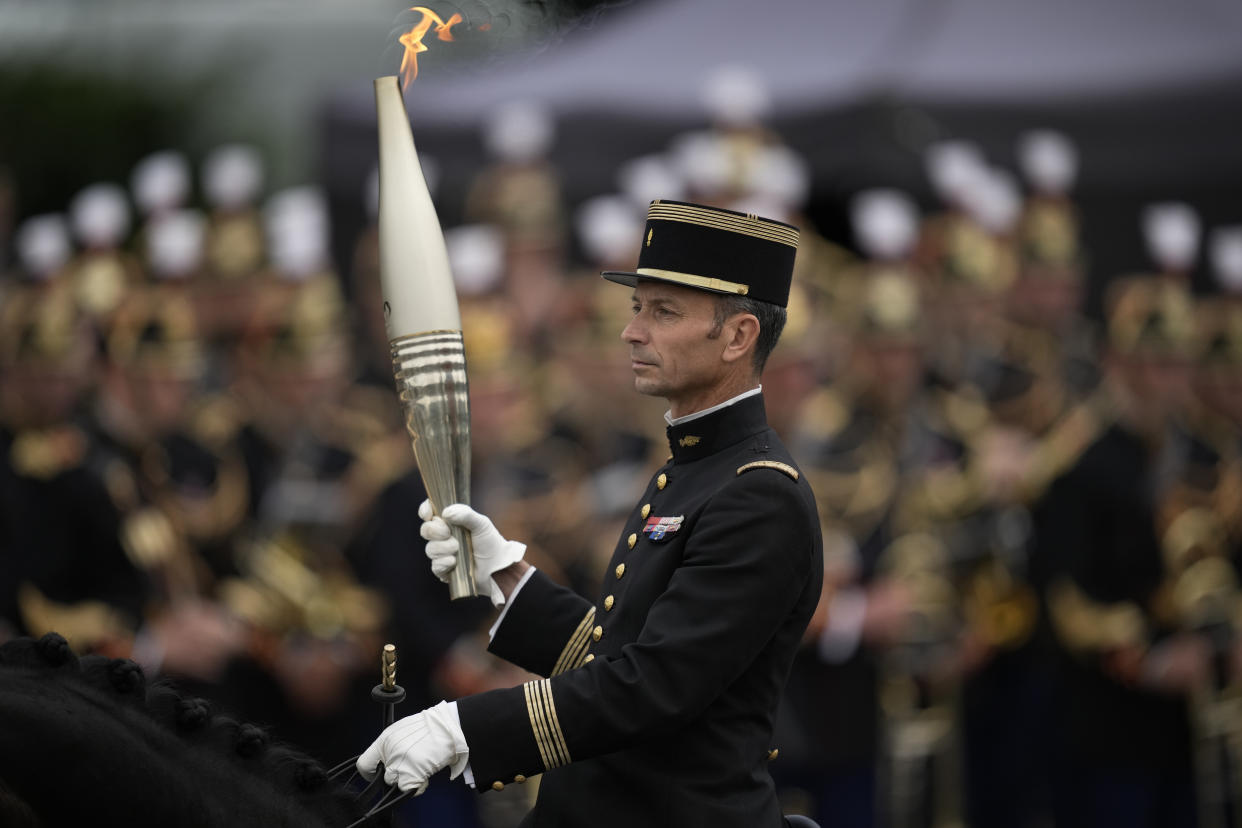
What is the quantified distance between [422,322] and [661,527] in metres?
0.66

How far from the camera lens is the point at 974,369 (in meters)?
9.72

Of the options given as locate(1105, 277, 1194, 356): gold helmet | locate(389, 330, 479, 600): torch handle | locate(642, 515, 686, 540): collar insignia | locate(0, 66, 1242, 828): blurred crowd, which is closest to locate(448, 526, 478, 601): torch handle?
locate(389, 330, 479, 600): torch handle

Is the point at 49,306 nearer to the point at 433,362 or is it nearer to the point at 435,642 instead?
the point at 435,642

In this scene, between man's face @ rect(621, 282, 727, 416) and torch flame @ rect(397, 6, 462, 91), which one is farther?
torch flame @ rect(397, 6, 462, 91)

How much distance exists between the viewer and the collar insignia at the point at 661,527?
346 centimetres

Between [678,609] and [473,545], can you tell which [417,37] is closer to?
[473,545]

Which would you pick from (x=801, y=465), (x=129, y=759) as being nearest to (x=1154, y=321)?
(x=801, y=465)

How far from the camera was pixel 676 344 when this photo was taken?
3.49 metres

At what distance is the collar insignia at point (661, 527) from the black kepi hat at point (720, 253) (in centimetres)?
47

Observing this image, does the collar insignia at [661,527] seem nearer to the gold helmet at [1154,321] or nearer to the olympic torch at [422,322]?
the olympic torch at [422,322]

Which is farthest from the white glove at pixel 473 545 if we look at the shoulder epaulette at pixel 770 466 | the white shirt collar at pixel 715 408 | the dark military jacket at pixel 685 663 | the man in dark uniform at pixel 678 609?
the shoulder epaulette at pixel 770 466

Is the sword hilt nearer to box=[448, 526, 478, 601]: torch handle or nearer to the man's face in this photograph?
box=[448, 526, 478, 601]: torch handle

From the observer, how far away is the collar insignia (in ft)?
11.3

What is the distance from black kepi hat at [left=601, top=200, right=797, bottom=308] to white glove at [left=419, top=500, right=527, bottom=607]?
619 millimetres
